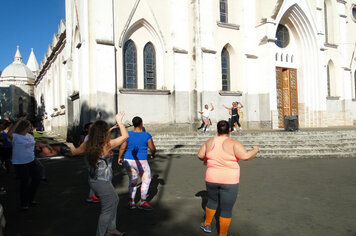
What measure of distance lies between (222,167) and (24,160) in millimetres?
3629

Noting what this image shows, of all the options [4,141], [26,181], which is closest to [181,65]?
[4,141]

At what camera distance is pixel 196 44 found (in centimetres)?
1590

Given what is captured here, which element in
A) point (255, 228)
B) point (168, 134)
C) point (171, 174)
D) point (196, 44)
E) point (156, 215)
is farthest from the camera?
point (196, 44)

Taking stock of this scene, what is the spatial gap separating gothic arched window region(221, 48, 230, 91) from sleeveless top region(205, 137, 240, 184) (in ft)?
47.1

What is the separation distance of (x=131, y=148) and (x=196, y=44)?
12377 millimetres

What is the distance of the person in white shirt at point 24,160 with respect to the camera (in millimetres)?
4839

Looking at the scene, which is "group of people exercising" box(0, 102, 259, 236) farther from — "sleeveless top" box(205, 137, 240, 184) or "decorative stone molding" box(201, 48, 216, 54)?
"decorative stone molding" box(201, 48, 216, 54)

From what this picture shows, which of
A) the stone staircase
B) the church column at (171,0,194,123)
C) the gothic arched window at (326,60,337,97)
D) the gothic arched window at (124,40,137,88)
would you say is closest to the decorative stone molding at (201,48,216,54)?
the church column at (171,0,194,123)

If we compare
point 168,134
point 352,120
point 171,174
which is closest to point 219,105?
point 168,134

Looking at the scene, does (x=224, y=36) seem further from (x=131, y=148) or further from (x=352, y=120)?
(x=131, y=148)

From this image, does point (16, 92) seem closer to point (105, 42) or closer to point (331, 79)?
point (105, 42)

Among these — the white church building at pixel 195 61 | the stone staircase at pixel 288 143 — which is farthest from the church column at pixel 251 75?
the stone staircase at pixel 288 143

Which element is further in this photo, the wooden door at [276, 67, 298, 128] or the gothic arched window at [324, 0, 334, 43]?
the gothic arched window at [324, 0, 334, 43]

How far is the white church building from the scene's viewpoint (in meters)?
13.9
